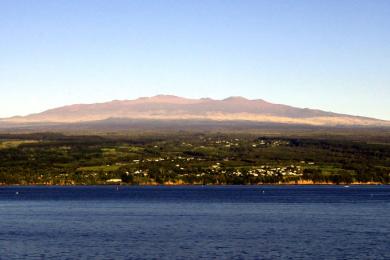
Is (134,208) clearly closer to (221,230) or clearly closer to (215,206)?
(215,206)

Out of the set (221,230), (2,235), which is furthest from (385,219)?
(2,235)

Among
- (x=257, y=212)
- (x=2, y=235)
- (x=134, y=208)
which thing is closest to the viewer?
(x=2, y=235)

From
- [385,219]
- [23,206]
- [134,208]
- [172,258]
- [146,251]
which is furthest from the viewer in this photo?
[23,206]

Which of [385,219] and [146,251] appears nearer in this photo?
[146,251]

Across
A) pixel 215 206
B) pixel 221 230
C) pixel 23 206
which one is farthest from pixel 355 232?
pixel 23 206

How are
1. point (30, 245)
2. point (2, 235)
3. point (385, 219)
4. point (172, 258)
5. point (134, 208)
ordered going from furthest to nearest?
point (134, 208) → point (385, 219) → point (2, 235) → point (30, 245) → point (172, 258)

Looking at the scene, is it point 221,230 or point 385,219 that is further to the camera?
point 385,219

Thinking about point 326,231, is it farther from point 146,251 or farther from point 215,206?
point 215,206

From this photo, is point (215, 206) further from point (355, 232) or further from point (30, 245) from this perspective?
point (30, 245)

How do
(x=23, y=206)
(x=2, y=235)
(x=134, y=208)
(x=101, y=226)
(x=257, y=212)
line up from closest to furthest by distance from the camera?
(x=2, y=235) < (x=101, y=226) < (x=257, y=212) < (x=134, y=208) < (x=23, y=206)
